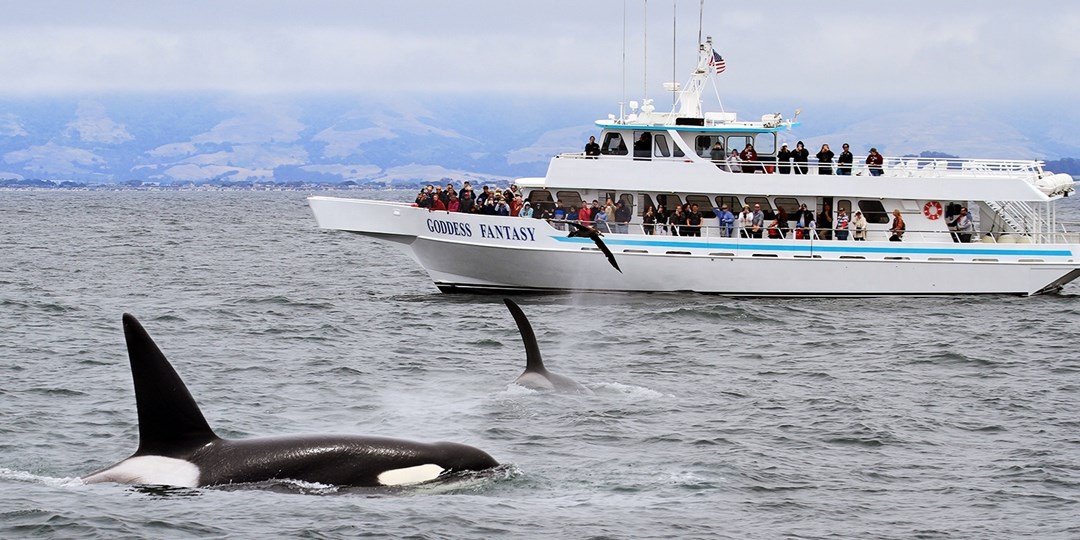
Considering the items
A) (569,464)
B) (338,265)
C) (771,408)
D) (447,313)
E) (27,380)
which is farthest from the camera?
(338,265)

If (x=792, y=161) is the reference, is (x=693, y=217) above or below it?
below

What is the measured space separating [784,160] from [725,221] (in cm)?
238

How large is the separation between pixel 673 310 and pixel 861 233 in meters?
5.37

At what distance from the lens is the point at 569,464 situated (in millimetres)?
15883

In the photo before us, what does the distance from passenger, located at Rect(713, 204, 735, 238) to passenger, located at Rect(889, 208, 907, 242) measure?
3.74m

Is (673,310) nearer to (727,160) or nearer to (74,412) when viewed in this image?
(727,160)

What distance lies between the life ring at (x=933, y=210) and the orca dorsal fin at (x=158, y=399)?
25.0 metres

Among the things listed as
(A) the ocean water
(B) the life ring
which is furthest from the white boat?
(A) the ocean water

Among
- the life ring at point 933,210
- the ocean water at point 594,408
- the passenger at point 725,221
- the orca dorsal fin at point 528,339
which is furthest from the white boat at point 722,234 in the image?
the orca dorsal fin at point 528,339

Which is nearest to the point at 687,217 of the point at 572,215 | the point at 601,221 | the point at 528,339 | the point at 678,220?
the point at 678,220

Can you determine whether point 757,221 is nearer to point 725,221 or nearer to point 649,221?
point 725,221

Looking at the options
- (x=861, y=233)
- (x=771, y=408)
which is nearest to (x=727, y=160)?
(x=861, y=233)

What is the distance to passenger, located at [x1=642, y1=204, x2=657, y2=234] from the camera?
34.0 meters

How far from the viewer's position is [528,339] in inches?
767
